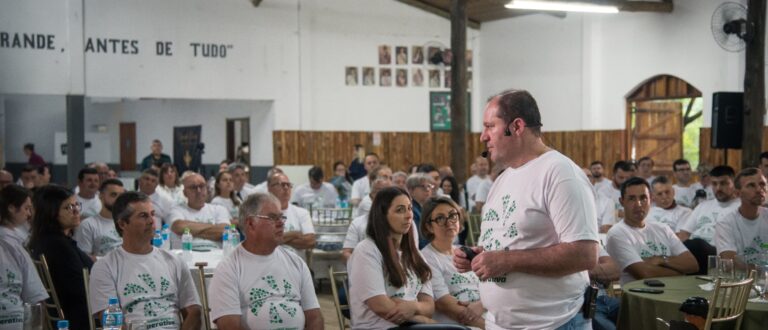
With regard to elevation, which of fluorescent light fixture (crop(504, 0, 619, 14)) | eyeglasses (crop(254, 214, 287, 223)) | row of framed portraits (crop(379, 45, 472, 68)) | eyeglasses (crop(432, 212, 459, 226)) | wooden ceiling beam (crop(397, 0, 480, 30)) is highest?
wooden ceiling beam (crop(397, 0, 480, 30))

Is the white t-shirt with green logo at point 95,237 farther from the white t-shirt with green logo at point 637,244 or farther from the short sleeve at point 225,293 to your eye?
the white t-shirt with green logo at point 637,244

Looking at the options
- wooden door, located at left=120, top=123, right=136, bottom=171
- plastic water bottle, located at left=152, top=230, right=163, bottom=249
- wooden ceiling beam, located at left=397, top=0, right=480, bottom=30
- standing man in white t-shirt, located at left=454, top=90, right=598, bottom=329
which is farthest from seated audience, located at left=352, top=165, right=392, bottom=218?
wooden door, located at left=120, top=123, right=136, bottom=171

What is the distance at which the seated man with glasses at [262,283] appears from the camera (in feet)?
14.6

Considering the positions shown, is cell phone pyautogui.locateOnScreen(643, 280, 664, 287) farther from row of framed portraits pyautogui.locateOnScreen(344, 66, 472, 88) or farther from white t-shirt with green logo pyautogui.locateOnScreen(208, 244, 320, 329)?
row of framed portraits pyautogui.locateOnScreen(344, 66, 472, 88)

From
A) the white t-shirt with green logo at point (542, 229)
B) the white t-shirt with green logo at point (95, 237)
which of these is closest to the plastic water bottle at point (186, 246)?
the white t-shirt with green logo at point (95, 237)

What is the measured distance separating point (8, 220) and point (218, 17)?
11549 mm

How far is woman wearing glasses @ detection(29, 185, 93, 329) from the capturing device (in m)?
5.39

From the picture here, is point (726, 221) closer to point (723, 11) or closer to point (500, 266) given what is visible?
point (500, 266)

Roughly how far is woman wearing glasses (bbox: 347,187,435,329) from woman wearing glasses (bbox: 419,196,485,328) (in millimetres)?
167

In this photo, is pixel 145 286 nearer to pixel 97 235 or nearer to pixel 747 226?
pixel 97 235

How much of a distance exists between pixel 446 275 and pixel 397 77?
43.6ft

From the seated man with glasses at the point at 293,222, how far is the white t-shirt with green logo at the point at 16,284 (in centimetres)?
302

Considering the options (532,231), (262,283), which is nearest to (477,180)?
(262,283)

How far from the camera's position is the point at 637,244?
246 inches
